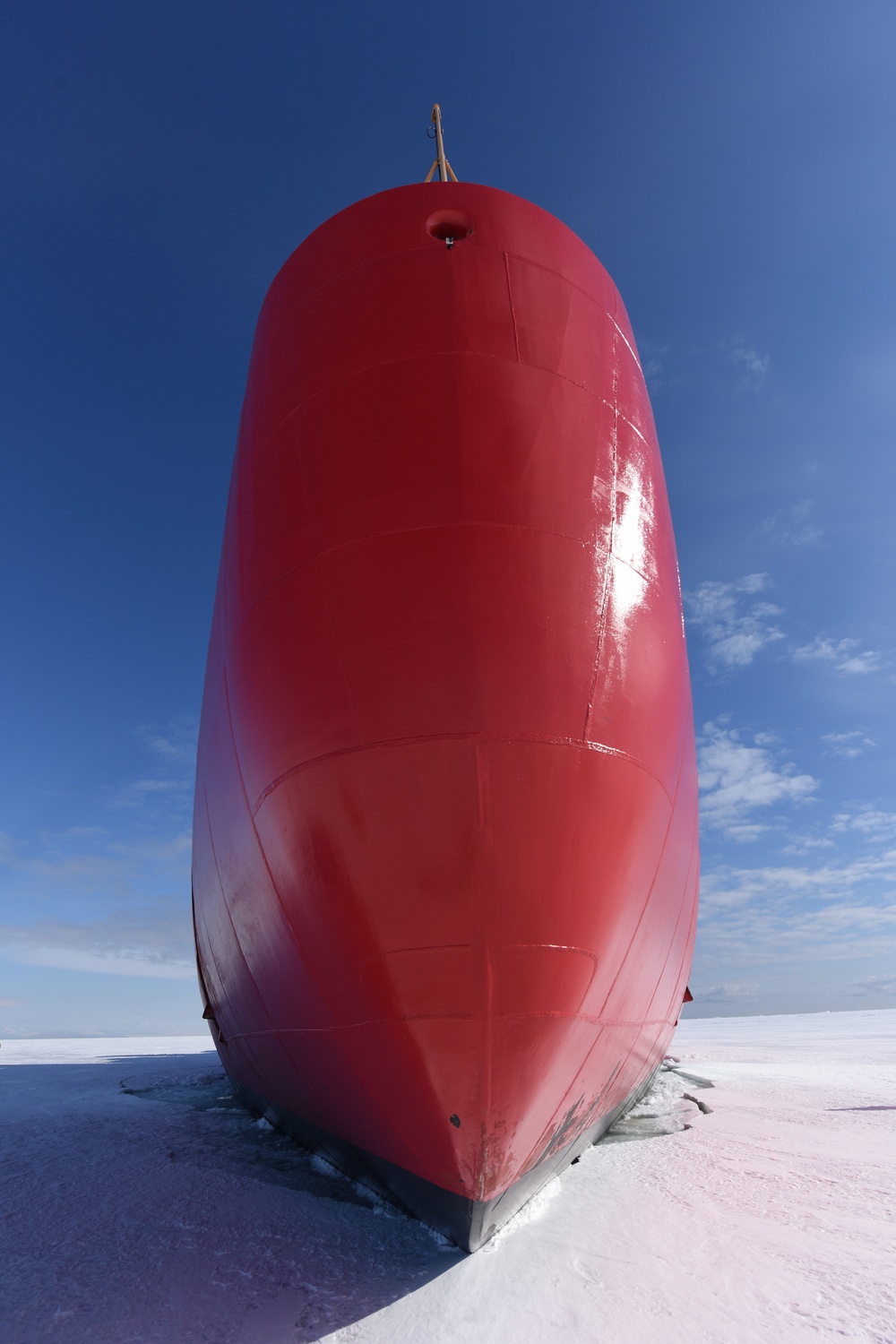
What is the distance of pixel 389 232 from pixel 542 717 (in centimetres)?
248

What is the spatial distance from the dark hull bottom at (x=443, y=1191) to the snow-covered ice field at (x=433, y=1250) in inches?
2.5

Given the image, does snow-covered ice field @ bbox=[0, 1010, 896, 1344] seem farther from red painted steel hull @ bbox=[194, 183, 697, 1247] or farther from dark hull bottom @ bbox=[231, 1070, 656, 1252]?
red painted steel hull @ bbox=[194, 183, 697, 1247]

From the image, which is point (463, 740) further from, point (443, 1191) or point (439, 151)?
point (439, 151)

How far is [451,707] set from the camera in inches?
98.3

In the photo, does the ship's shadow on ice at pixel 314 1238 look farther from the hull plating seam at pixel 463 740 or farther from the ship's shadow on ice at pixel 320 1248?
the hull plating seam at pixel 463 740

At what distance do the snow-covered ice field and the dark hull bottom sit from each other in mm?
64

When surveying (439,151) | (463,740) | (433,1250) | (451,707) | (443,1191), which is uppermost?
(439,151)

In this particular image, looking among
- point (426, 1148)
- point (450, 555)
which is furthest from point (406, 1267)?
point (450, 555)

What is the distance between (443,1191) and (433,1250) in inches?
9.2

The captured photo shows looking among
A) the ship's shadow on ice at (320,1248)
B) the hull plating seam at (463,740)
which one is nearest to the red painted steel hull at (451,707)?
the hull plating seam at (463,740)

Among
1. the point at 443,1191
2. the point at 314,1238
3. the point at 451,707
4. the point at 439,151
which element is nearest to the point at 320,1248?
the point at 314,1238

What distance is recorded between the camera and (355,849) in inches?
101

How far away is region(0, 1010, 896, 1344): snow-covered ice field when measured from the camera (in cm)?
205

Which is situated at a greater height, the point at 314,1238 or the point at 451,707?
the point at 451,707
